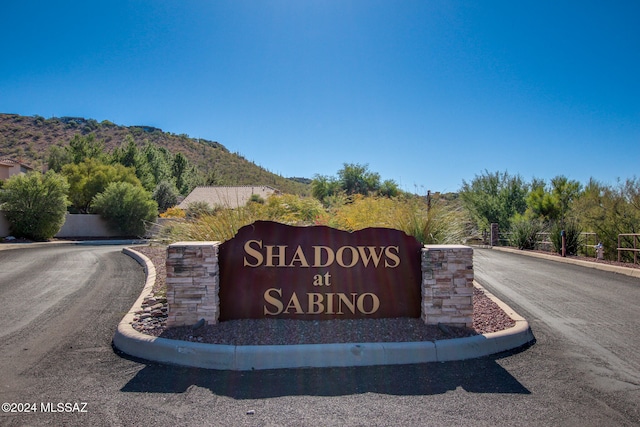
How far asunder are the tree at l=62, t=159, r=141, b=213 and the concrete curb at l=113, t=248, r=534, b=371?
36.9 metres

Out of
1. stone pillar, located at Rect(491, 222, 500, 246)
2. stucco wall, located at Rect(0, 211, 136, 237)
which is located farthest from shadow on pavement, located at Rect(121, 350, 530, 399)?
stucco wall, located at Rect(0, 211, 136, 237)

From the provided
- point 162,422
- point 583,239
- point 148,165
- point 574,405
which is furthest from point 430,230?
point 148,165

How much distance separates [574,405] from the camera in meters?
3.93

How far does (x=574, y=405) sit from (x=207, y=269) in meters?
4.21

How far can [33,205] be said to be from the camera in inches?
1070

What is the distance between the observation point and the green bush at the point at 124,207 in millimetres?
34375

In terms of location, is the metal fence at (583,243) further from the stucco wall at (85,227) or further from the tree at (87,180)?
the tree at (87,180)

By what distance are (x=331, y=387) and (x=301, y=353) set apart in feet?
2.34

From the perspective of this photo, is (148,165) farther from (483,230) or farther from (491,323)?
(491,323)

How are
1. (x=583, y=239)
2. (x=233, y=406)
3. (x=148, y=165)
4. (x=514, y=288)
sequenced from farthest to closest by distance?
(x=148, y=165), (x=583, y=239), (x=514, y=288), (x=233, y=406)

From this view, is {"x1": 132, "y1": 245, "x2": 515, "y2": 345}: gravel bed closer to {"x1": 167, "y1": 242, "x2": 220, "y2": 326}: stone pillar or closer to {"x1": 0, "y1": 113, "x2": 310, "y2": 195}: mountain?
{"x1": 167, "y1": 242, "x2": 220, "y2": 326}: stone pillar

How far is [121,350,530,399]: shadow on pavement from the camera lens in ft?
13.9

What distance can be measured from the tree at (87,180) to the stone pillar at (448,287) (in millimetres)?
37785

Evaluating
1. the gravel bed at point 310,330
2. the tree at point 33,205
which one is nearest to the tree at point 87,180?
the tree at point 33,205
